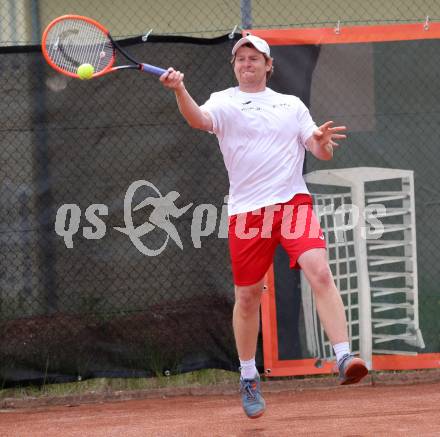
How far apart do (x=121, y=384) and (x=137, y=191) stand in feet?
4.14

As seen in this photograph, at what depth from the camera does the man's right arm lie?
438 cm

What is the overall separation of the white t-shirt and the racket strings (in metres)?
0.71

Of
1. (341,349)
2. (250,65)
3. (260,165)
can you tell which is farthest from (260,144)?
(341,349)

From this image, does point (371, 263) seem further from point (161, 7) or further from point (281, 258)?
point (161, 7)

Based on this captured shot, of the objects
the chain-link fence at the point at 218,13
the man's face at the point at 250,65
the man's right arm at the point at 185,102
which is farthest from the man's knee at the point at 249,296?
the chain-link fence at the point at 218,13

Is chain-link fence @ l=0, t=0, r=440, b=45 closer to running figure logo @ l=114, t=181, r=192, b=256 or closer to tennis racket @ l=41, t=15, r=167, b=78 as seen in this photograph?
running figure logo @ l=114, t=181, r=192, b=256

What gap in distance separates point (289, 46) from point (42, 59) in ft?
5.01

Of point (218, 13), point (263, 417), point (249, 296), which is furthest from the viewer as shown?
point (218, 13)

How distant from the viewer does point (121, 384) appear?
6.39 m

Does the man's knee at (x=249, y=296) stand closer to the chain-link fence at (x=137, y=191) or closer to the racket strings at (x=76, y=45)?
the chain-link fence at (x=137, y=191)

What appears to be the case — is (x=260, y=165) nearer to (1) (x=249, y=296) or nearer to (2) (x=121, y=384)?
(1) (x=249, y=296)

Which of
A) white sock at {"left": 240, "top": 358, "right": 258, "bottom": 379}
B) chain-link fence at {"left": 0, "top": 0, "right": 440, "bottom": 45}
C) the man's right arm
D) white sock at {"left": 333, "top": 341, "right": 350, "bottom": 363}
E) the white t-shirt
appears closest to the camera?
the man's right arm

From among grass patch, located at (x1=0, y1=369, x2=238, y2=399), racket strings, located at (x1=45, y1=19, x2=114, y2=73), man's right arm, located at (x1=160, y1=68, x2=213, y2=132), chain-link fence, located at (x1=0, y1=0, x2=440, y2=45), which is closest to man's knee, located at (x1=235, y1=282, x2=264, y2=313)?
man's right arm, located at (x1=160, y1=68, x2=213, y2=132)

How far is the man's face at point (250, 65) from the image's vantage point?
485cm
